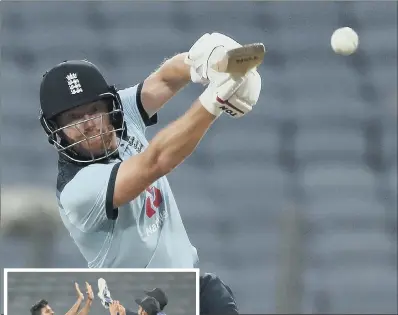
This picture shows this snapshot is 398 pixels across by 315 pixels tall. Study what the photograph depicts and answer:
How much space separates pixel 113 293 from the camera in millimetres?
2619

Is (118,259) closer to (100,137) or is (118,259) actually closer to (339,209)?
(100,137)

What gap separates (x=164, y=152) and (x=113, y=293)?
16.9 inches

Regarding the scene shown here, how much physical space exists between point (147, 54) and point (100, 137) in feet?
13.0

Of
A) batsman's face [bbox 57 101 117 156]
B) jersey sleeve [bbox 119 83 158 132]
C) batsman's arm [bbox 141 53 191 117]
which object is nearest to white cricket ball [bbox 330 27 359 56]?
batsman's arm [bbox 141 53 191 117]

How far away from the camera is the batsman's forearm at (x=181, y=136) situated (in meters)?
2.43

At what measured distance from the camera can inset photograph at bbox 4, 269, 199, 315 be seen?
2.60m

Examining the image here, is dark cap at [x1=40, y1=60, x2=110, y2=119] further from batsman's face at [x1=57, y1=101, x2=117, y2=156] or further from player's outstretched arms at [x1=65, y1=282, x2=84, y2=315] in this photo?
player's outstretched arms at [x1=65, y1=282, x2=84, y2=315]

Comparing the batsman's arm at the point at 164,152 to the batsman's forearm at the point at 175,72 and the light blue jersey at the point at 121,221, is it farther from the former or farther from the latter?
the batsman's forearm at the point at 175,72

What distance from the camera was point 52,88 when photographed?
2.80 m

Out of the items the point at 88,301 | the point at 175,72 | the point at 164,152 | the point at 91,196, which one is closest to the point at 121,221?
the point at 91,196

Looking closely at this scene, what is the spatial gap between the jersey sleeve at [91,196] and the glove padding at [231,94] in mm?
364

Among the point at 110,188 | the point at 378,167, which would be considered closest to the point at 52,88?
the point at 110,188

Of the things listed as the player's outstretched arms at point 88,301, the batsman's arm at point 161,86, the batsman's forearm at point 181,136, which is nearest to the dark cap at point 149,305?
the player's outstretched arms at point 88,301

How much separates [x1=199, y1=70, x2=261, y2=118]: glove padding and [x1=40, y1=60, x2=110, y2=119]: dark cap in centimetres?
49
